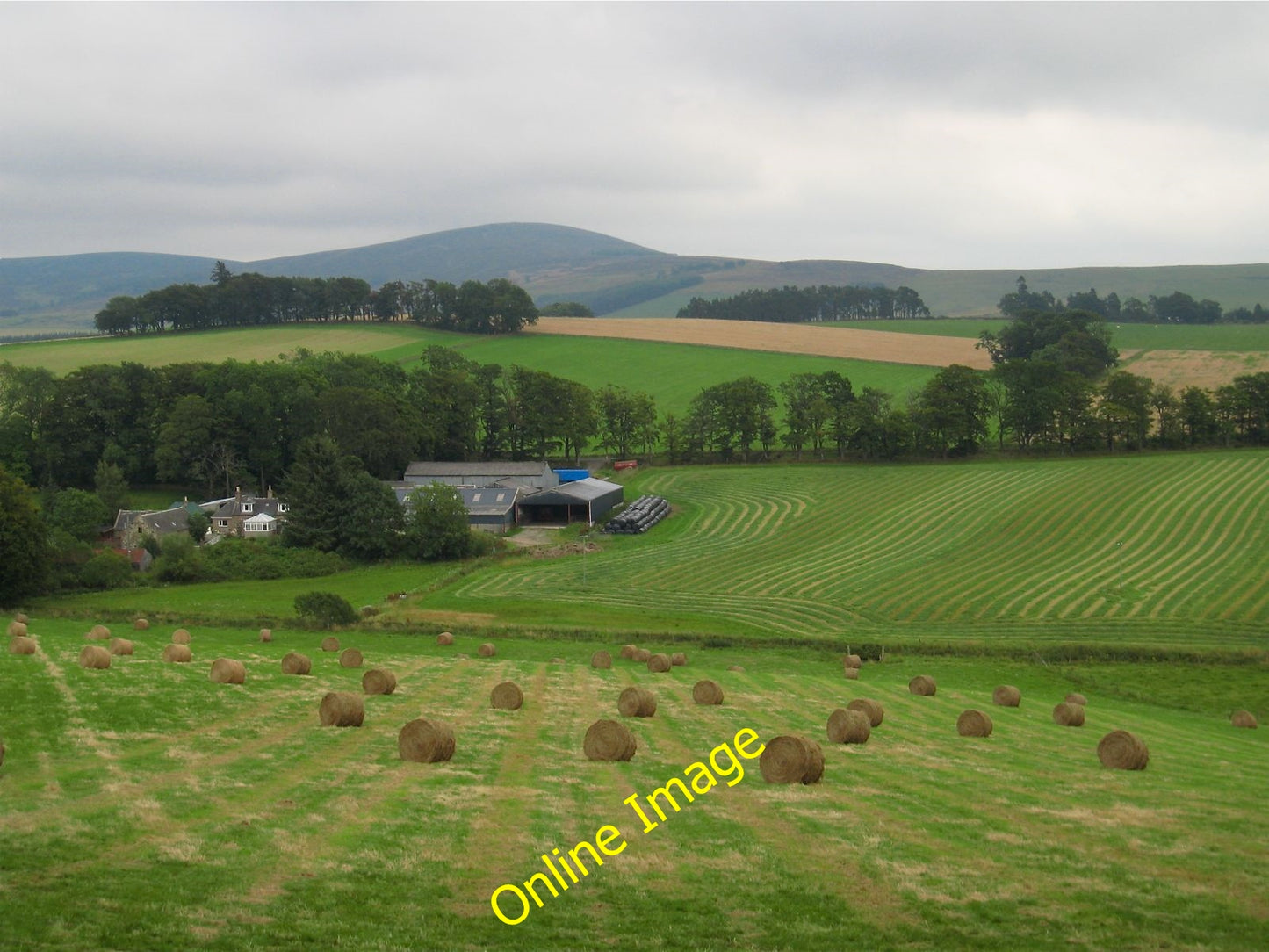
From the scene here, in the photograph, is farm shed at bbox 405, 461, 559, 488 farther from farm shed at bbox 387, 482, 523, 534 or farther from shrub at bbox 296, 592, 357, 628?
shrub at bbox 296, 592, 357, 628

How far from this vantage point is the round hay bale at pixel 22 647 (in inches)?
1180

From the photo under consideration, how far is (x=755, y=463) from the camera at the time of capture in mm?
96500

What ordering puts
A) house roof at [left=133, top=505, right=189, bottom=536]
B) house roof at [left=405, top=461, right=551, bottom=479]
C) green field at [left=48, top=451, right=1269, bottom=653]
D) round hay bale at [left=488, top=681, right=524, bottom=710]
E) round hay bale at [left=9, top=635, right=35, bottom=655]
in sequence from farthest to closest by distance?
house roof at [left=405, top=461, right=551, bottom=479] < house roof at [left=133, top=505, right=189, bottom=536] < green field at [left=48, top=451, right=1269, bottom=653] < round hay bale at [left=9, top=635, right=35, bottom=655] < round hay bale at [left=488, top=681, right=524, bottom=710]

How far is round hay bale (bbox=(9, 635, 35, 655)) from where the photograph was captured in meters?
30.0

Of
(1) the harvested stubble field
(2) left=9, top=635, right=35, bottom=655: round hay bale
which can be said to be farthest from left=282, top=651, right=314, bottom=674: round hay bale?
(2) left=9, top=635, right=35, bottom=655: round hay bale

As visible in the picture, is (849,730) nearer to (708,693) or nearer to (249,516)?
(708,693)

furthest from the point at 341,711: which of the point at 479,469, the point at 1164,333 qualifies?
the point at 1164,333

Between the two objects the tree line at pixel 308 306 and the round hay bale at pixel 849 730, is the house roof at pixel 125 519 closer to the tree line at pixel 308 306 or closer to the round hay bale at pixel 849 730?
the round hay bale at pixel 849 730

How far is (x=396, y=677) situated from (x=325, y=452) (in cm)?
4434

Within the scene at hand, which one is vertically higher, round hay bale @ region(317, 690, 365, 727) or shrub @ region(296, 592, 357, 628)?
round hay bale @ region(317, 690, 365, 727)

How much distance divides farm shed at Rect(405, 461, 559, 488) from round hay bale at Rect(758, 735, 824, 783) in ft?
231

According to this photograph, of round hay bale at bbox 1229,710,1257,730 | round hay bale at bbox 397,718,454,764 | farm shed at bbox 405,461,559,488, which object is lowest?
round hay bale at bbox 1229,710,1257,730

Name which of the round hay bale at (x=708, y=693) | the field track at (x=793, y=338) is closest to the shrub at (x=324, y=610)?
the round hay bale at (x=708, y=693)

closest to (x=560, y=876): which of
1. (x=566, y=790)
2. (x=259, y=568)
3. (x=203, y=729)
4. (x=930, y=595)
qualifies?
(x=566, y=790)
